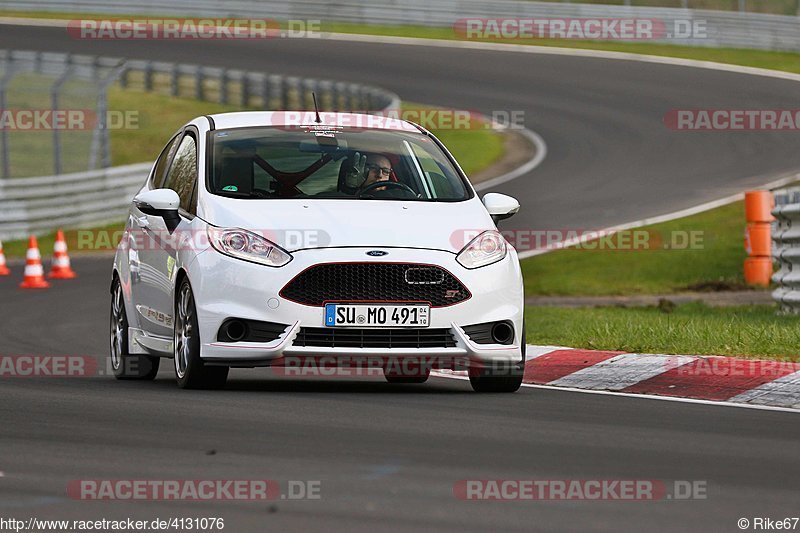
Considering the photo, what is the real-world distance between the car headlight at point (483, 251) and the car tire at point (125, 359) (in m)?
2.66

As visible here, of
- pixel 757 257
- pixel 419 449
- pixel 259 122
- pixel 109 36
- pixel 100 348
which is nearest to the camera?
pixel 419 449

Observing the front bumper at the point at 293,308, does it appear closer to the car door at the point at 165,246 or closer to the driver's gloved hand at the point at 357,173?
the car door at the point at 165,246

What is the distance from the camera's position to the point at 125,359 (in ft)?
38.2

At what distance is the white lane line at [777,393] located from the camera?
9.22 m

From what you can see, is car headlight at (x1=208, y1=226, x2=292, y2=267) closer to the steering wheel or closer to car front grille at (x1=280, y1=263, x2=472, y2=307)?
car front grille at (x1=280, y1=263, x2=472, y2=307)

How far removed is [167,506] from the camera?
19.5ft

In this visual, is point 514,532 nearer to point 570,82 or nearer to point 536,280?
point 536,280

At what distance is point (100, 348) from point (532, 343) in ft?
11.7

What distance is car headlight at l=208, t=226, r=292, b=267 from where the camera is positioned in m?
9.73

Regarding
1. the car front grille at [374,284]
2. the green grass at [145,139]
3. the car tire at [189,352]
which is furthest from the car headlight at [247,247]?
the green grass at [145,139]

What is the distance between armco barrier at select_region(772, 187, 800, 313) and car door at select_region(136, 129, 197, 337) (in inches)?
Result: 238

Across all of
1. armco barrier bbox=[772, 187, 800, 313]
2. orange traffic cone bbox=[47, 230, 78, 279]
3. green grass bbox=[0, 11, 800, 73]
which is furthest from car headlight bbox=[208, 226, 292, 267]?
green grass bbox=[0, 11, 800, 73]

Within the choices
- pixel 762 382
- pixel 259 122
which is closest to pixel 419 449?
pixel 762 382

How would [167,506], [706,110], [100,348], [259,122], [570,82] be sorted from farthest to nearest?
[570,82]
[706,110]
[100,348]
[259,122]
[167,506]
